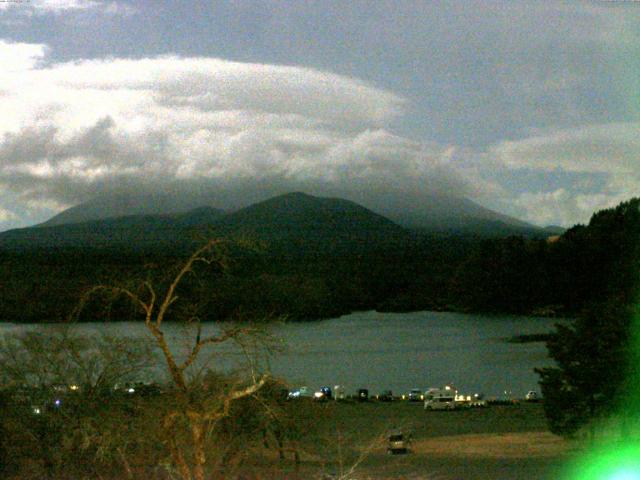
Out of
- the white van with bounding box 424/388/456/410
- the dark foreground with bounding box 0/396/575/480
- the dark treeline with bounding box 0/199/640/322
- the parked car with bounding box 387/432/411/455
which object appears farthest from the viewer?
the dark treeline with bounding box 0/199/640/322

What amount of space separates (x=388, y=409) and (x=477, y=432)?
7.97m

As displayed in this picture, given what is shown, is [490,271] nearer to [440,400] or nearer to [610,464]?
[440,400]

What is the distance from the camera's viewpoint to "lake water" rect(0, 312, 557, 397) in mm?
44812

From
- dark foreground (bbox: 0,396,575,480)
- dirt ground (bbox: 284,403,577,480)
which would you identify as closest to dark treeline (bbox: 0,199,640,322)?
dirt ground (bbox: 284,403,577,480)

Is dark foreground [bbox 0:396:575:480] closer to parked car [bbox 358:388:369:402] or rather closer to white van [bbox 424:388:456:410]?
white van [bbox 424:388:456:410]

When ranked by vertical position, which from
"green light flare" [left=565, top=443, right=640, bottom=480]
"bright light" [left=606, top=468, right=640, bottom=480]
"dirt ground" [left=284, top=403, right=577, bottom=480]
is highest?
"bright light" [left=606, top=468, right=640, bottom=480]

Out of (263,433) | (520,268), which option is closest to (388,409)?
(263,433)

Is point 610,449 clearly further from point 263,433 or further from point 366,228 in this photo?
point 366,228

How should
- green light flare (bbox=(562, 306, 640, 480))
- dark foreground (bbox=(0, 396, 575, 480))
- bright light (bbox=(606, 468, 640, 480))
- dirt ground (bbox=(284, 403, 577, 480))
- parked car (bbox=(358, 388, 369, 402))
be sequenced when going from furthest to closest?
parked car (bbox=(358, 388, 369, 402))
dirt ground (bbox=(284, 403, 577, 480))
green light flare (bbox=(562, 306, 640, 480))
dark foreground (bbox=(0, 396, 575, 480))
bright light (bbox=(606, 468, 640, 480))

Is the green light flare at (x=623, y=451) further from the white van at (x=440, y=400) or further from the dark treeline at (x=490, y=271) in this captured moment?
the dark treeline at (x=490, y=271)

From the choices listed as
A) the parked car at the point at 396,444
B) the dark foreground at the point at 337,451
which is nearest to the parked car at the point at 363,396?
the dark foreground at the point at 337,451

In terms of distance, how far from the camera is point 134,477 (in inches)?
408

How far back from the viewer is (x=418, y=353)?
194 ft

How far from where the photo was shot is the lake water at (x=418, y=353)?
1764 inches
